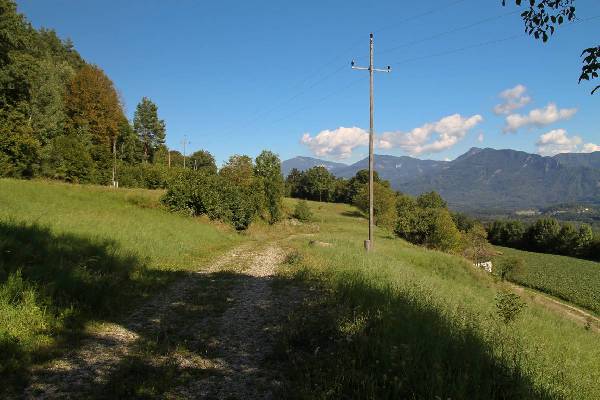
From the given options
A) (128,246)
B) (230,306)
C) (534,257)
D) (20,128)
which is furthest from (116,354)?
(534,257)

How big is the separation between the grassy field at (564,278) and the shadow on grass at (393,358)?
52.0 meters

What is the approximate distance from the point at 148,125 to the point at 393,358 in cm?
9245

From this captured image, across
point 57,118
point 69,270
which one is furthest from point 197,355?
point 57,118

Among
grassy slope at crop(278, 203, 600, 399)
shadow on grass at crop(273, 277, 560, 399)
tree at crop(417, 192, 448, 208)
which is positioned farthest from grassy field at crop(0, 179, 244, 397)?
tree at crop(417, 192, 448, 208)

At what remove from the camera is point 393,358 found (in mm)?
5539

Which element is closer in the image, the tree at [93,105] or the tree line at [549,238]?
Answer: the tree at [93,105]

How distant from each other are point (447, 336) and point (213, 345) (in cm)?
453

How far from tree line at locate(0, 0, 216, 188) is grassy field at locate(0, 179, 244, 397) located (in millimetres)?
22305

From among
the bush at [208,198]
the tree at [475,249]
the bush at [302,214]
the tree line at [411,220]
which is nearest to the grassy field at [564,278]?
the tree at [475,249]

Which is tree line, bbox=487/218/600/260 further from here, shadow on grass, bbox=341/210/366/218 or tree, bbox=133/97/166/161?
tree, bbox=133/97/166/161

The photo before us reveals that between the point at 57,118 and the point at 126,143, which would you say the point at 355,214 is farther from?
the point at 57,118

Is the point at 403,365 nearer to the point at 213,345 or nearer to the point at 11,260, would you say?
the point at 213,345

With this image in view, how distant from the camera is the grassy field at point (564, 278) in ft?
169

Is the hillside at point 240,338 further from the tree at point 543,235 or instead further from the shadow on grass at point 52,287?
the tree at point 543,235
